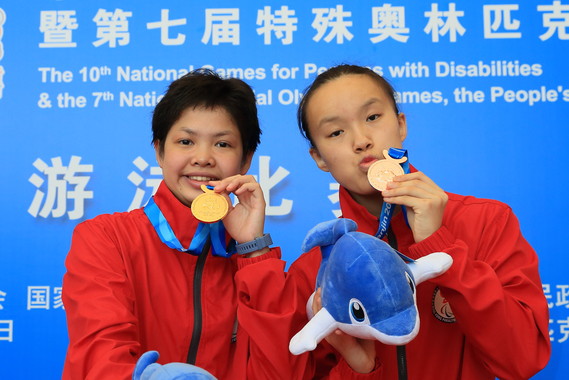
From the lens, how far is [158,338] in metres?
1.13

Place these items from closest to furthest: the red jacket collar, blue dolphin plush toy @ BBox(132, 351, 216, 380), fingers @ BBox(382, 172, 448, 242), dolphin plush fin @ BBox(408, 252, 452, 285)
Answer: blue dolphin plush toy @ BBox(132, 351, 216, 380) → dolphin plush fin @ BBox(408, 252, 452, 285) → fingers @ BBox(382, 172, 448, 242) → the red jacket collar

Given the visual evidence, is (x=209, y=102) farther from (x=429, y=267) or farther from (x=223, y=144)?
(x=429, y=267)

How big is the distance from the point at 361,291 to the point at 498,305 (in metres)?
0.29

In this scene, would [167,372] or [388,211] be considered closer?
[167,372]

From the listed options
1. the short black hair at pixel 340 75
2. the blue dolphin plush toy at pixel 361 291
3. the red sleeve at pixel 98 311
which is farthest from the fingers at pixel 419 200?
the red sleeve at pixel 98 311

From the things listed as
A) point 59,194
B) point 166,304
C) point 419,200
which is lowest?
point 166,304

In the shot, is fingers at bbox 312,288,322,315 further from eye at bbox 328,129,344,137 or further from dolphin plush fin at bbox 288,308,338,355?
eye at bbox 328,129,344,137

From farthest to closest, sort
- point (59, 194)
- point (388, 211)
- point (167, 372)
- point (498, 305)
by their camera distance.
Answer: point (59, 194)
point (388, 211)
point (498, 305)
point (167, 372)

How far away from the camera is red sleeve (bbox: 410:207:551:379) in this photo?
92 cm

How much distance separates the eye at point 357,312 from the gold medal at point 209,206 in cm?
41

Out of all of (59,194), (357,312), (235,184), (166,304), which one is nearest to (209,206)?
(235,184)

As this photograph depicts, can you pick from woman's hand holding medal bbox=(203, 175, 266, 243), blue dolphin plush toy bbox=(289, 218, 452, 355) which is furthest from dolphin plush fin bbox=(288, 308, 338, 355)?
woman's hand holding medal bbox=(203, 175, 266, 243)

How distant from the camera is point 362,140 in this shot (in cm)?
109

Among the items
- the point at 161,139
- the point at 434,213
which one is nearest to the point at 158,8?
the point at 161,139
